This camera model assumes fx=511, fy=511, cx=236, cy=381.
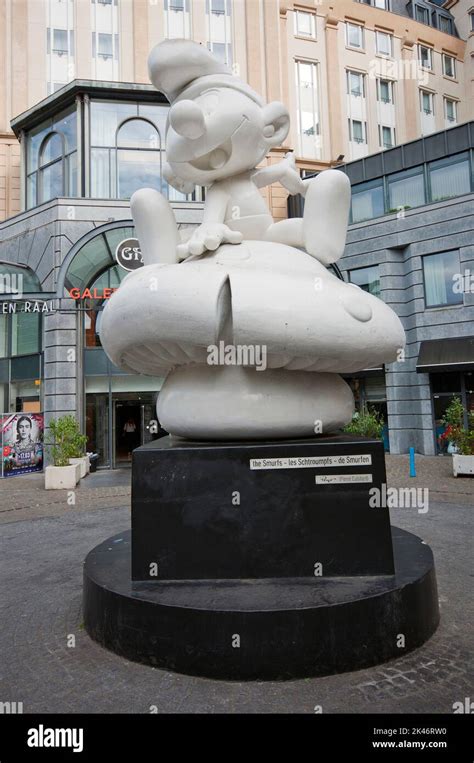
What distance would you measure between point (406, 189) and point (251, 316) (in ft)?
61.3

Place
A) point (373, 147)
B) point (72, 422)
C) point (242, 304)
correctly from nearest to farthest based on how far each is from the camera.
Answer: point (242, 304)
point (72, 422)
point (373, 147)

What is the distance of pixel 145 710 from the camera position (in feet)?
9.73

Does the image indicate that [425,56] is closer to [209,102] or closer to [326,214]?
[209,102]

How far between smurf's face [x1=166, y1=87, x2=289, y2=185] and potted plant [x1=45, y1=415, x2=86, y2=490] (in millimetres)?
9902

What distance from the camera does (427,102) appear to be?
3064cm

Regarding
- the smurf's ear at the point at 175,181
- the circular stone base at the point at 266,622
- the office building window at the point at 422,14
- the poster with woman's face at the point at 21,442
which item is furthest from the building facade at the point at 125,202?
the circular stone base at the point at 266,622

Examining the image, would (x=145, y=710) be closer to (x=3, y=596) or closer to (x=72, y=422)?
(x=3, y=596)

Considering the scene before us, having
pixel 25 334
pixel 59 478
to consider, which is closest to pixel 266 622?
pixel 59 478

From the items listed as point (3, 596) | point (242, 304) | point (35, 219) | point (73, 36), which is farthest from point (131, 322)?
point (73, 36)

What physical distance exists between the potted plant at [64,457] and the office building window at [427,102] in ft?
93.3

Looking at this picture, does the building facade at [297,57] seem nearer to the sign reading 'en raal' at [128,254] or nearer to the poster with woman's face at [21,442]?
the sign reading 'en raal' at [128,254]

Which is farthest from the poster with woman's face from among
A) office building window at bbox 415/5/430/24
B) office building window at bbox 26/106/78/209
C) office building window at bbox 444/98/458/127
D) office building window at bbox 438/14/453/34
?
office building window at bbox 438/14/453/34
